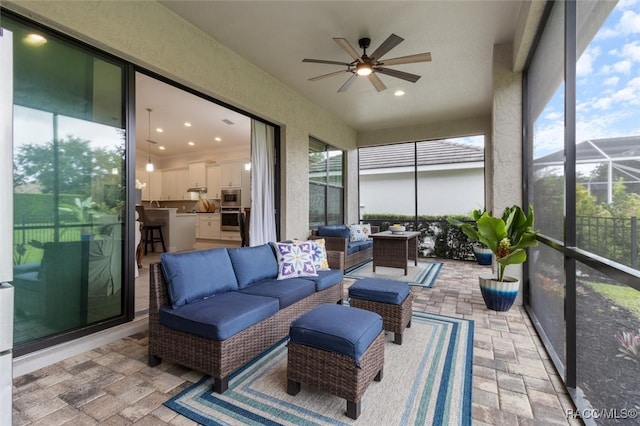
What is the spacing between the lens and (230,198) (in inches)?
346

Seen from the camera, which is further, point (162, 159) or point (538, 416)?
point (162, 159)

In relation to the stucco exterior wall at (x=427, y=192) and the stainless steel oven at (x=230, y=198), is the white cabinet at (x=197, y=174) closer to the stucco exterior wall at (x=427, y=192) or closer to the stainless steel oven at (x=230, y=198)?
the stainless steel oven at (x=230, y=198)

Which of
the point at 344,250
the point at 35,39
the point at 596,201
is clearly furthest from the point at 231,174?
the point at 596,201

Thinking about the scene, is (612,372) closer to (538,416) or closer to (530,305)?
(538,416)

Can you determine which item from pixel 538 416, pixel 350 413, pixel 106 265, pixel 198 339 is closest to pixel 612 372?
pixel 538 416

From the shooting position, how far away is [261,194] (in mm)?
4746

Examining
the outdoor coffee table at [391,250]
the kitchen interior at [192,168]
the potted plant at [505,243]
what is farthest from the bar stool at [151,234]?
the potted plant at [505,243]

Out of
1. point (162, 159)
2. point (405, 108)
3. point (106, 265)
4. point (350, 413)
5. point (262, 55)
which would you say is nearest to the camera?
point (350, 413)

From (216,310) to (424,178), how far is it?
6361mm

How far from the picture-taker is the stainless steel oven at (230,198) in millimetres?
8711

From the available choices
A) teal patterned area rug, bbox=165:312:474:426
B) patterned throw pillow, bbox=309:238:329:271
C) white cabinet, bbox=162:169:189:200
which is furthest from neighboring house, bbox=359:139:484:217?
white cabinet, bbox=162:169:189:200

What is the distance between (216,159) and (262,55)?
611 centimetres

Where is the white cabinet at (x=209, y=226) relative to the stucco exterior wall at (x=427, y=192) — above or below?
below

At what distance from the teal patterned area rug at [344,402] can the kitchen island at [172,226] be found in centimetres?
577
